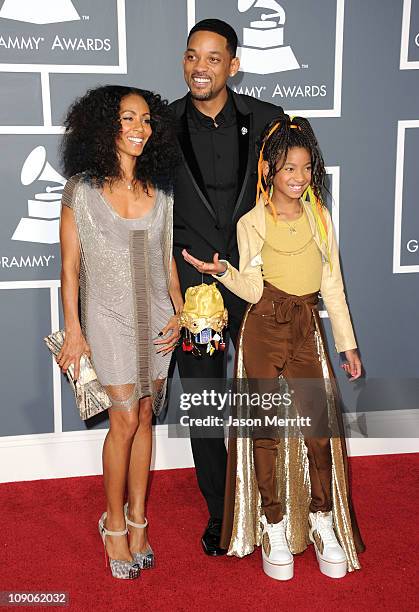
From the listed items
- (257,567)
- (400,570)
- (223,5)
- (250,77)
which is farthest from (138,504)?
(223,5)

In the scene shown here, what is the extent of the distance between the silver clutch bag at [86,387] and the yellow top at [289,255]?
0.75 meters

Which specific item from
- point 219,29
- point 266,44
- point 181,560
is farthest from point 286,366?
point 266,44

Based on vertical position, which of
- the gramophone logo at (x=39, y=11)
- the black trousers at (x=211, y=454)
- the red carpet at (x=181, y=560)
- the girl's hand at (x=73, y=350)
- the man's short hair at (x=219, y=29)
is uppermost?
the gramophone logo at (x=39, y=11)

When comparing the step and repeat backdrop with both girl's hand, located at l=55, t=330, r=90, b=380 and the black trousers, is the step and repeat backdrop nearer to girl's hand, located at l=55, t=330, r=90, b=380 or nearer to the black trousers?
the black trousers

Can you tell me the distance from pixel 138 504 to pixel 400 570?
3.51 feet

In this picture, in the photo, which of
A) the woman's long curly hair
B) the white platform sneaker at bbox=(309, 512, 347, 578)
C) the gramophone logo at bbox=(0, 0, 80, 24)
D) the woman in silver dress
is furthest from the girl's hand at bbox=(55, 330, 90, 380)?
the gramophone logo at bbox=(0, 0, 80, 24)

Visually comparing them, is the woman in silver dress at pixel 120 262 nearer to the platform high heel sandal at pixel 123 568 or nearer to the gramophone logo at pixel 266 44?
the platform high heel sandal at pixel 123 568

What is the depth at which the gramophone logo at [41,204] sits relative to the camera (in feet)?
11.7

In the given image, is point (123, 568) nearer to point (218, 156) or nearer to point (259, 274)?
point (259, 274)

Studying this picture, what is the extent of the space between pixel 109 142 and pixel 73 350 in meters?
0.78

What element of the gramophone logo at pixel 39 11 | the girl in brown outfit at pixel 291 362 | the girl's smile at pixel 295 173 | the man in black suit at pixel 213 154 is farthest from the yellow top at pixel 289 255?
the gramophone logo at pixel 39 11

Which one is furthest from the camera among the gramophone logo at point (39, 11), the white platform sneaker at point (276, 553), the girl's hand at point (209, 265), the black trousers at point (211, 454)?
the gramophone logo at point (39, 11)

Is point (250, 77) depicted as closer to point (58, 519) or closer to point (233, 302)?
point (233, 302)

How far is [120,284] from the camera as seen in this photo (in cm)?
277
